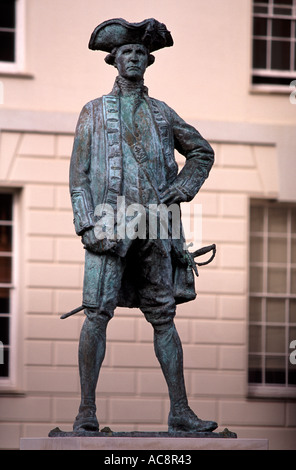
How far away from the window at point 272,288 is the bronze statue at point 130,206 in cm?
997

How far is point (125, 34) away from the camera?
13.8 m

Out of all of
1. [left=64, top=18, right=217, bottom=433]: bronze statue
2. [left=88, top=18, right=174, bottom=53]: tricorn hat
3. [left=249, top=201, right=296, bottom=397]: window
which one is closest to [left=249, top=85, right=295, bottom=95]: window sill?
[left=249, top=201, right=296, bottom=397]: window

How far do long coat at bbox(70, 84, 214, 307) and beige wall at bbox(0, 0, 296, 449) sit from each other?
28.9 ft

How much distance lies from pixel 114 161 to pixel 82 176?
26 centimetres

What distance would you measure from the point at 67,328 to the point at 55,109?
105 inches

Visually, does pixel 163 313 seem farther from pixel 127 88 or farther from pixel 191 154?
pixel 127 88

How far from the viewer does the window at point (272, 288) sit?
78.2 feet

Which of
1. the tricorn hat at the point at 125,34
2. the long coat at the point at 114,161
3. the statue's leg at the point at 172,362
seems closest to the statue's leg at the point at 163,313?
the statue's leg at the point at 172,362

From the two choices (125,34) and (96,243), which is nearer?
(96,243)

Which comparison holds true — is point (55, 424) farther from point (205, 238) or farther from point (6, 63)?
point (6, 63)

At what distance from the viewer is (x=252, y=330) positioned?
23.9 meters

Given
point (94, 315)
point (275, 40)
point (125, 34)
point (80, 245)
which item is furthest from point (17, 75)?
point (94, 315)

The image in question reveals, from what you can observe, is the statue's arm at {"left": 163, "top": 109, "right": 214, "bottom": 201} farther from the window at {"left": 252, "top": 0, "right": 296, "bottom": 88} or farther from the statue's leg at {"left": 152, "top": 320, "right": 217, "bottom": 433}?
the window at {"left": 252, "top": 0, "right": 296, "bottom": 88}

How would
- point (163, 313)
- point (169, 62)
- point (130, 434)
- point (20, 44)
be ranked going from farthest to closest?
point (169, 62), point (20, 44), point (163, 313), point (130, 434)
